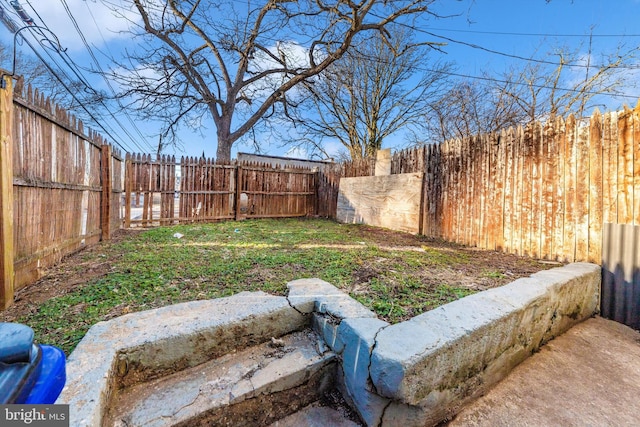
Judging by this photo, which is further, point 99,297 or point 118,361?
point 99,297

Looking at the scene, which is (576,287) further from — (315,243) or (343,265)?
(315,243)

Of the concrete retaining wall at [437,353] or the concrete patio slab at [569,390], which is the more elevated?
the concrete retaining wall at [437,353]

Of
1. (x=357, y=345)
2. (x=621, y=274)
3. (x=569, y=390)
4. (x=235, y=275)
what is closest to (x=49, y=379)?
(x=357, y=345)

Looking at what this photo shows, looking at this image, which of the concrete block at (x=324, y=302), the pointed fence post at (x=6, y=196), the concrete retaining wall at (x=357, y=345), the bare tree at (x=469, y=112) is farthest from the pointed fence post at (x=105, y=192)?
the bare tree at (x=469, y=112)

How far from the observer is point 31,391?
0.48 metres

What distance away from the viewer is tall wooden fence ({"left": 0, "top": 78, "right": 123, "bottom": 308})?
1.83 m

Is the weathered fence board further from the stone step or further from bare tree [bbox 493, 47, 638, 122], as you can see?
bare tree [bbox 493, 47, 638, 122]

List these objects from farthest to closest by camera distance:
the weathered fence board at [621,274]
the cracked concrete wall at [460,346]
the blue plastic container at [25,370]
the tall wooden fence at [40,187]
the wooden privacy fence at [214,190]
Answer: the wooden privacy fence at [214,190], the weathered fence board at [621,274], the tall wooden fence at [40,187], the cracked concrete wall at [460,346], the blue plastic container at [25,370]

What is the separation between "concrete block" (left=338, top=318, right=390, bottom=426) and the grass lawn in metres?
0.32

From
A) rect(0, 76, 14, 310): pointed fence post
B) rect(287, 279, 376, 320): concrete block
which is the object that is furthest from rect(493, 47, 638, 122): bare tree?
rect(0, 76, 14, 310): pointed fence post

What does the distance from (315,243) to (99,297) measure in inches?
103

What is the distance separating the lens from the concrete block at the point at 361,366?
1.16 metres

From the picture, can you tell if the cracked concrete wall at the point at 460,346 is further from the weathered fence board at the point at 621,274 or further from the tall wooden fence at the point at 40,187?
the tall wooden fence at the point at 40,187

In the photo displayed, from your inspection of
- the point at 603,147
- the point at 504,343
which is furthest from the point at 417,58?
the point at 504,343
